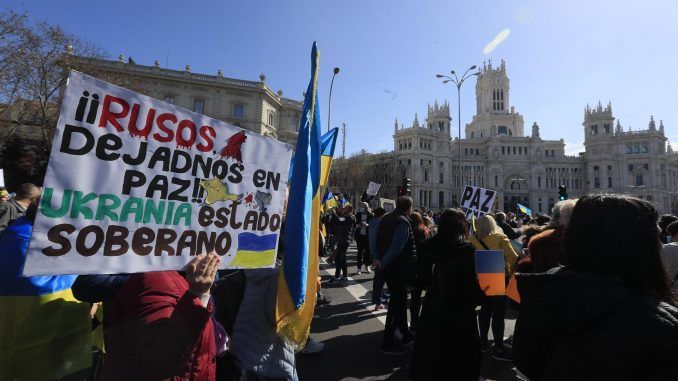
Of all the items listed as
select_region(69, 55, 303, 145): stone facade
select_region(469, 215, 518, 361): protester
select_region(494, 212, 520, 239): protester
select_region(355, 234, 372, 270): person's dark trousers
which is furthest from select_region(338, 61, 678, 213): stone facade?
select_region(469, 215, 518, 361): protester

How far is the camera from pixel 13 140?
20703 millimetres

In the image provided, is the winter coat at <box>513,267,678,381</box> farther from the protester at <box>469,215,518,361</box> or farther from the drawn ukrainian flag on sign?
the protester at <box>469,215,518,361</box>

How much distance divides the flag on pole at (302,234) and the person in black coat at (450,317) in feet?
5.12

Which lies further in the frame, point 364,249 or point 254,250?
point 364,249

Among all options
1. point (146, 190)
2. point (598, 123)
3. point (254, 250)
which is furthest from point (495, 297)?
point (598, 123)

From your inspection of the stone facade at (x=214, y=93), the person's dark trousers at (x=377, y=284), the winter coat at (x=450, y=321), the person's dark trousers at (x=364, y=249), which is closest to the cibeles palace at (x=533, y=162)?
the stone facade at (x=214, y=93)

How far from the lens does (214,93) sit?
1495 inches

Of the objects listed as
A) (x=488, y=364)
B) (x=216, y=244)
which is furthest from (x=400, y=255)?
(x=216, y=244)

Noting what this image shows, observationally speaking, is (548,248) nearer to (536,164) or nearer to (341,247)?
(341,247)

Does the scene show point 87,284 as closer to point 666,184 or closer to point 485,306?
point 485,306

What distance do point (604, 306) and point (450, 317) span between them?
219 cm

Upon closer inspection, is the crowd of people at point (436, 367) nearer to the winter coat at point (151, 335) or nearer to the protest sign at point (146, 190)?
the winter coat at point (151, 335)

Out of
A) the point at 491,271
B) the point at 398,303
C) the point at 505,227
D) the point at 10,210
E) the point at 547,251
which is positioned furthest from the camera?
the point at 505,227

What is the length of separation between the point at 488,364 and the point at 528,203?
8523cm
